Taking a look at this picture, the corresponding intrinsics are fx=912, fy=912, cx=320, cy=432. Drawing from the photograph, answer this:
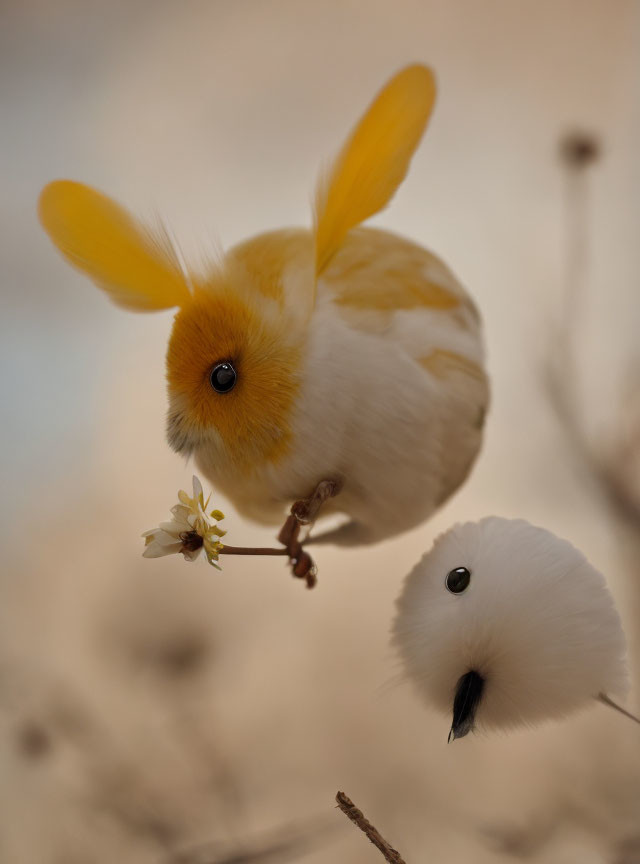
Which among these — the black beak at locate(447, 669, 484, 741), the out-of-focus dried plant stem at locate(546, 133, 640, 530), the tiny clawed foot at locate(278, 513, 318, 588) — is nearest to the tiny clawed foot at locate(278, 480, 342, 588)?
the tiny clawed foot at locate(278, 513, 318, 588)

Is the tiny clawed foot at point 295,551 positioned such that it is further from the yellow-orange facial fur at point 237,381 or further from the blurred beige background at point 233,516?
the blurred beige background at point 233,516

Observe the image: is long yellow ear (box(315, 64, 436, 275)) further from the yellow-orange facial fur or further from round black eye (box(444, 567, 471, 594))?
round black eye (box(444, 567, 471, 594))

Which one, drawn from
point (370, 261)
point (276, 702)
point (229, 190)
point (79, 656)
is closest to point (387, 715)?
point (276, 702)

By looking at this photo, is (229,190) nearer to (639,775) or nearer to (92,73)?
(92,73)

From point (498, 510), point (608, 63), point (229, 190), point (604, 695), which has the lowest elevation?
point (604, 695)

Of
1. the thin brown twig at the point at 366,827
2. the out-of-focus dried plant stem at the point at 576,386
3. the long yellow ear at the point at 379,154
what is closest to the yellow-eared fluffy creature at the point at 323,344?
the long yellow ear at the point at 379,154
